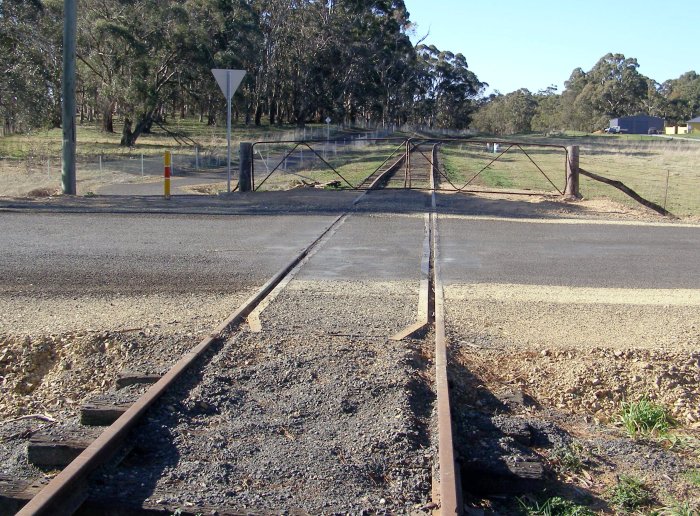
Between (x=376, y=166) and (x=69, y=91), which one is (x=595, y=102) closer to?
(x=376, y=166)

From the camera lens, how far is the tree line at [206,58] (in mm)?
Result: 33938

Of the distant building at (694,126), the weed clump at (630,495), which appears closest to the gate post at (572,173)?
the weed clump at (630,495)

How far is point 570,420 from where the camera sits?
614 centimetres

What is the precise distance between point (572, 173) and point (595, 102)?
138m

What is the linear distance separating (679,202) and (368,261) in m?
19.1

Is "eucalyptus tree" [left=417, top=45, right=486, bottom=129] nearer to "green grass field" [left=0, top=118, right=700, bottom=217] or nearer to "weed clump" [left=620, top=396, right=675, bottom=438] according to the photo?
"green grass field" [left=0, top=118, right=700, bottom=217]

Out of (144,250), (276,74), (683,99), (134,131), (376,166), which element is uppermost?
(683,99)

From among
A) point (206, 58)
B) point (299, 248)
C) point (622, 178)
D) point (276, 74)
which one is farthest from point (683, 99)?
point (299, 248)

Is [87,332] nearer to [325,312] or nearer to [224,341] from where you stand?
[224,341]

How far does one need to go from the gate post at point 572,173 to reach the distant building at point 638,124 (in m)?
129

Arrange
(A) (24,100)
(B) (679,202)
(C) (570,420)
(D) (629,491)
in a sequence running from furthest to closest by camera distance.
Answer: (A) (24,100) < (B) (679,202) < (C) (570,420) < (D) (629,491)

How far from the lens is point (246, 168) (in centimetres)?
2216

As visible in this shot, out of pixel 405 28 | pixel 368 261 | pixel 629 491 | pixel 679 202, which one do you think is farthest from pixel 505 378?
pixel 405 28

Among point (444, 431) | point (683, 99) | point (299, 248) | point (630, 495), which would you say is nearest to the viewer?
point (630, 495)
